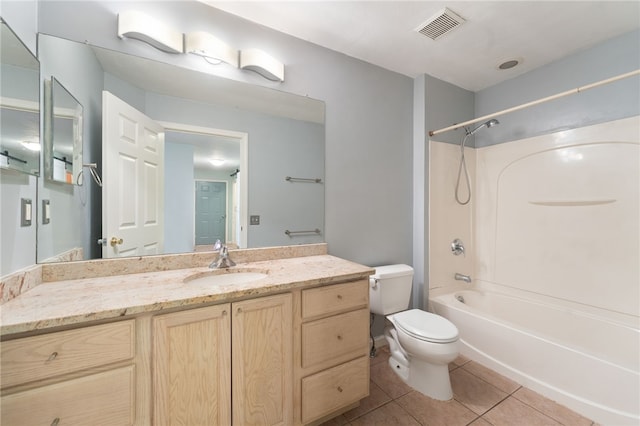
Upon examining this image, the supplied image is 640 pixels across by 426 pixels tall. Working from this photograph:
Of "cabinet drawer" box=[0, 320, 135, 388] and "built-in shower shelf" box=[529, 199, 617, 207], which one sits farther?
"built-in shower shelf" box=[529, 199, 617, 207]

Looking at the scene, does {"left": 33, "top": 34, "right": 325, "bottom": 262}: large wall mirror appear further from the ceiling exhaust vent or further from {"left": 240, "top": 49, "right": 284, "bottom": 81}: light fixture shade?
the ceiling exhaust vent

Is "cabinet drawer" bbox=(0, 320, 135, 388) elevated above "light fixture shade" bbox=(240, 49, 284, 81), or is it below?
below

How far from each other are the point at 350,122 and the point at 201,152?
3.85ft

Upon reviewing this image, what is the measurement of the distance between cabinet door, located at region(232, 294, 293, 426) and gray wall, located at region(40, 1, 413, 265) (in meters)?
0.87

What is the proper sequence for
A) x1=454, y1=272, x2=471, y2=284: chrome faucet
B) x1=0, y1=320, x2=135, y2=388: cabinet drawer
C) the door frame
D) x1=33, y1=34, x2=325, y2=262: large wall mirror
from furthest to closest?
x1=454, y1=272, x2=471, y2=284: chrome faucet, the door frame, x1=33, y1=34, x2=325, y2=262: large wall mirror, x1=0, y1=320, x2=135, y2=388: cabinet drawer

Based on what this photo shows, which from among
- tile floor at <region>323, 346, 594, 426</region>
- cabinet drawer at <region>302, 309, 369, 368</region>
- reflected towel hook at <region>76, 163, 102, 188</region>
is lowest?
tile floor at <region>323, 346, 594, 426</region>

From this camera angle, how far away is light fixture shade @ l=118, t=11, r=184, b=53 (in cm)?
127

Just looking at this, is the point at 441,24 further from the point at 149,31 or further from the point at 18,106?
the point at 18,106

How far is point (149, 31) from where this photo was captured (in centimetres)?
130

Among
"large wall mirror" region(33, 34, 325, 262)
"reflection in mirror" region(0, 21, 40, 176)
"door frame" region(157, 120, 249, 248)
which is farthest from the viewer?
"door frame" region(157, 120, 249, 248)

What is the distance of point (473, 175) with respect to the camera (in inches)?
103

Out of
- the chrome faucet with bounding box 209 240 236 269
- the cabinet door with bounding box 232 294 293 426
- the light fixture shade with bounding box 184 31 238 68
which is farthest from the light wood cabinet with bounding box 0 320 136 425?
the light fixture shade with bounding box 184 31 238 68

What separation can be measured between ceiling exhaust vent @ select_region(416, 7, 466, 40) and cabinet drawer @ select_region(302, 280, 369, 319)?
1.75 metres

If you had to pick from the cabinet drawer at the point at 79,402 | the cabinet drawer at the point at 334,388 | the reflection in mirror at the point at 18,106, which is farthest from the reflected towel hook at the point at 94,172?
the cabinet drawer at the point at 334,388
